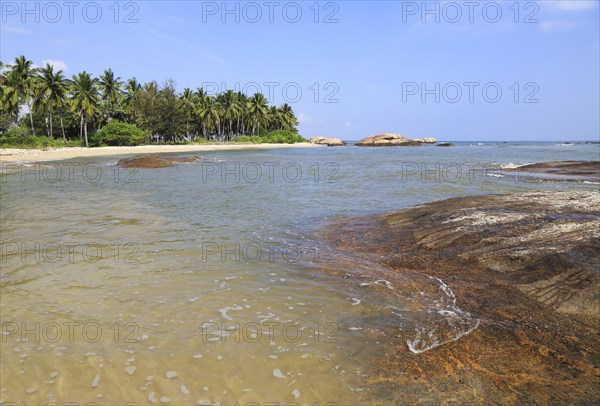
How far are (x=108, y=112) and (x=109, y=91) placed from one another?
162 inches

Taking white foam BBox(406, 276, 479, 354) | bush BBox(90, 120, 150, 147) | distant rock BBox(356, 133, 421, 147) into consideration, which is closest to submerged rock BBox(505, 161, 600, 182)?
white foam BBox(406, 276, 479, 354)

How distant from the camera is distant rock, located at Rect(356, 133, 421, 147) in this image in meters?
117

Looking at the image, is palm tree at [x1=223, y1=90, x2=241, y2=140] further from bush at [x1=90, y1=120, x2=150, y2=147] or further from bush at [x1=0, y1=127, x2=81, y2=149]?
bush at [x1=0, y1=127, x2=81, y2=149]

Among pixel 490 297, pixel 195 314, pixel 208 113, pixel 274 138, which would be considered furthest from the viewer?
pixel 274 138

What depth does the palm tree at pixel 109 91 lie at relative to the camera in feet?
218

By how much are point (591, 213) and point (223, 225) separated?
8.14 metres

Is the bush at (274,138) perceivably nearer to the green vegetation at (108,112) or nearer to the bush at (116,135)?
the green vegetation at (108,112)

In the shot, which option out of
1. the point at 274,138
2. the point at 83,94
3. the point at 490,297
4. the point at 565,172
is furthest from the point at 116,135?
the point at 490,297

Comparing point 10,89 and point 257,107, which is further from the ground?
point 257,107

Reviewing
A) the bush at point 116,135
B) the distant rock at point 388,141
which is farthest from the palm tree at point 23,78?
the distant rock at point 388,141

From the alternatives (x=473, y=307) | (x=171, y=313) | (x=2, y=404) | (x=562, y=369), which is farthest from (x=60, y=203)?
(x=562, y=369)

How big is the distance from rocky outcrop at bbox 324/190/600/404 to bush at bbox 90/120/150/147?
62638 millimetres

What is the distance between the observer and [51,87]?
55.5 m

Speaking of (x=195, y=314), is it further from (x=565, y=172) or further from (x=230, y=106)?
(x=230, y=106)
